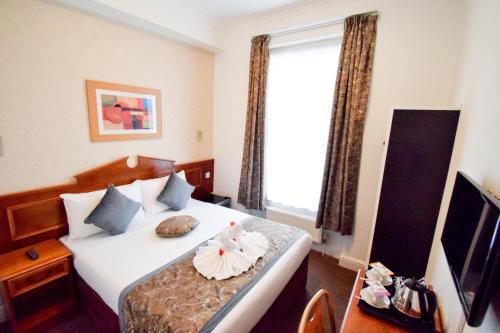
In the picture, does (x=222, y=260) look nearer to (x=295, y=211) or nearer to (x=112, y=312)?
(x=112, y=312)

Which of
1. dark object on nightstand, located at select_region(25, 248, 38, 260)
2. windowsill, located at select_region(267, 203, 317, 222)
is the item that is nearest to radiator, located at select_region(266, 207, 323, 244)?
windowsill, located at select_region(267, 203, 317, 222)

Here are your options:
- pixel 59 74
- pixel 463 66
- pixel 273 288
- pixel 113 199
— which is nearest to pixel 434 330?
pixel 273 288

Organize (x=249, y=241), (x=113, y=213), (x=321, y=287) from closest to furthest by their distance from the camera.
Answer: (x=249, y=241), (x=113, y=213), (x=321, y=287)

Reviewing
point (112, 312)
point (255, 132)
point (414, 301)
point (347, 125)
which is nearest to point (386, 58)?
point (347, 125)

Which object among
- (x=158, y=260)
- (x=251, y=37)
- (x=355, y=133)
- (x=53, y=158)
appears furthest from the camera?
(x=251, y=37)

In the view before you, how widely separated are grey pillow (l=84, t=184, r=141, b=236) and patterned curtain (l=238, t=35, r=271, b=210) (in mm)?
1517

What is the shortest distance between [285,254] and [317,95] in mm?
1838

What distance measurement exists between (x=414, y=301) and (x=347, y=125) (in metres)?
1.68

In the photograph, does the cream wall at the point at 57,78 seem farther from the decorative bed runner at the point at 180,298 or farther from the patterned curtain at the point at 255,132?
the decorative bed runner at the point at 180,298

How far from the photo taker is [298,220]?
115 inches

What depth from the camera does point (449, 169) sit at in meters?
1.65

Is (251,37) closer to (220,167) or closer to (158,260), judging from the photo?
(220,167)

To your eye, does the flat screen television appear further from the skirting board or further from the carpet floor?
the skirting board

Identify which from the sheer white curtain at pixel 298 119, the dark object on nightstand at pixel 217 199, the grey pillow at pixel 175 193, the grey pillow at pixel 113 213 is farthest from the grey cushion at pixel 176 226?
the sheer white curtain at pixel 298 119
